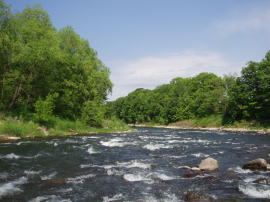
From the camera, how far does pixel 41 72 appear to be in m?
37.8

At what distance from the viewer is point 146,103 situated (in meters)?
118

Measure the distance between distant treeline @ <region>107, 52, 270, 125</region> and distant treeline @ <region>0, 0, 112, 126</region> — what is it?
17.8 m

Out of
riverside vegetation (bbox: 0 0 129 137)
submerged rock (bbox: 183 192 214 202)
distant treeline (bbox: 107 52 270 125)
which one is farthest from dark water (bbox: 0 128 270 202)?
distant treeline (bbox: 107 52 270 125)

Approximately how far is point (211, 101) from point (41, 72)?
56.1 metres

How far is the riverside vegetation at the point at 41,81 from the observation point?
33312 millimetres

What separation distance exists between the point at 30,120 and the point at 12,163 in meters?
20.0

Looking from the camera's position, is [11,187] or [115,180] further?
[115,180]

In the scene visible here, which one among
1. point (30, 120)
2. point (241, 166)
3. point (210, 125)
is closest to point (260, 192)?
point (241, 166)

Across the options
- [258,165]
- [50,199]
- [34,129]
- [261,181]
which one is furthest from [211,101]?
[50,199]

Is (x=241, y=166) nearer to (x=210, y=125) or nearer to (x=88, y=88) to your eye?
(x=88, y=88)

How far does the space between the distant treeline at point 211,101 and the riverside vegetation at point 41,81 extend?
58.1 feet

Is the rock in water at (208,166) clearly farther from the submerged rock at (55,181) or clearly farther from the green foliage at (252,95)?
the green foliage at (252,95)

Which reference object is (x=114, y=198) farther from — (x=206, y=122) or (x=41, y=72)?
(x=206, y=122)

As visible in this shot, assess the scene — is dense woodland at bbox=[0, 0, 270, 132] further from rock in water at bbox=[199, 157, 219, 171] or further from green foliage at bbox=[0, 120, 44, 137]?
rock in water at bbox=[199, 157, 219, 171]
